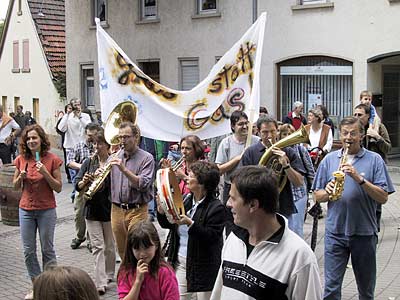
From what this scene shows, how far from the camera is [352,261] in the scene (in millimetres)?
5477

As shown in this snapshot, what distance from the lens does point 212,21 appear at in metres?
20.8

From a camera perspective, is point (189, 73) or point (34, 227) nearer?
point (34, 227)

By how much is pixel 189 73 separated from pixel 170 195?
56.4ft

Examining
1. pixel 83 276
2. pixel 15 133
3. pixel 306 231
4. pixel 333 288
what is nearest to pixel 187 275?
pixel 333 288

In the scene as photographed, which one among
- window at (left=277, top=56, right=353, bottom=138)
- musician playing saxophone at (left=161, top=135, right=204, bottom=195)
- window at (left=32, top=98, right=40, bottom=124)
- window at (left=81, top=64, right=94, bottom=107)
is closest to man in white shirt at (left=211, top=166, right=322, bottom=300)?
musician playing saxophone at (left=161, top=135, right=204, bottom=195)

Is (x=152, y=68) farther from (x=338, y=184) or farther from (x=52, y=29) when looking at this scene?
(x=338, y=184)

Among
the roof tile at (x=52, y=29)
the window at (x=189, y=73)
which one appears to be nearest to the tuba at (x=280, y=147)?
the window at (x=189, y=73)

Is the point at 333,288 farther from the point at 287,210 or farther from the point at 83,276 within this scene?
the point at 83,276

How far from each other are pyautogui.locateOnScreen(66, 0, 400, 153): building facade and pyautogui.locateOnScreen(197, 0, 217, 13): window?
0.10ft

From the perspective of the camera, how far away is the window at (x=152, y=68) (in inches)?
918

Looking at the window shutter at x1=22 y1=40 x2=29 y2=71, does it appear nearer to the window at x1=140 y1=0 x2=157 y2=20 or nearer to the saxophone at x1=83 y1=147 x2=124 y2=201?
the window at x1=140 y1=0 x2=157 y2=20

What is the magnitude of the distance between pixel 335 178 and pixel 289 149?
125 cm

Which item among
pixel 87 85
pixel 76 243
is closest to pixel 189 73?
pixel 87 85

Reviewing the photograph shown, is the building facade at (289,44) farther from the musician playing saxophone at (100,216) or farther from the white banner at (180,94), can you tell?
the musician playing saxophone at (100,216)
